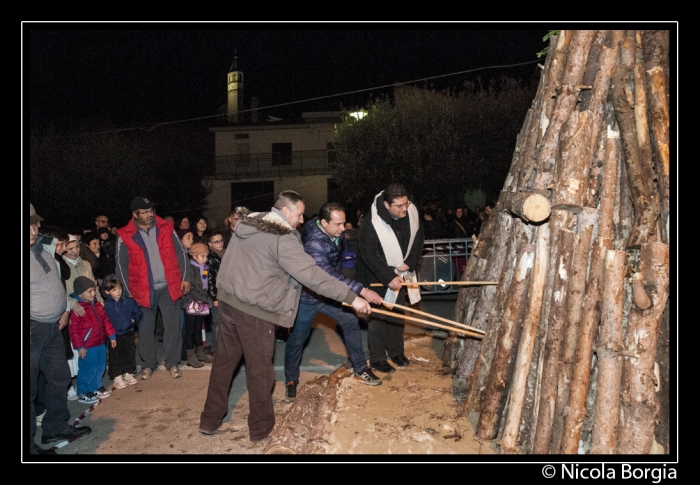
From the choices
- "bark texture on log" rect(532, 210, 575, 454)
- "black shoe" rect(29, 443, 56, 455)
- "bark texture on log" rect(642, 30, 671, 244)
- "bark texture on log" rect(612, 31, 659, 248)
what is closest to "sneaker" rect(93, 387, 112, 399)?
"black shoe" rect(29, 443, 56, 455)

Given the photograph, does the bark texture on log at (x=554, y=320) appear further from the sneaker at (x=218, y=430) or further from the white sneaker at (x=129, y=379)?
the white sneaker at (x=129, y=379)

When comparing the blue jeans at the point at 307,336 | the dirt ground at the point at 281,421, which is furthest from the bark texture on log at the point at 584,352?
the blue jeans at the point at 307,336

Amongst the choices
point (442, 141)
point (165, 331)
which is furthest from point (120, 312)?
point (442, 141)

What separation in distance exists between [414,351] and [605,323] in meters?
3.62

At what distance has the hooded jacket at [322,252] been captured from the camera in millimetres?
5711

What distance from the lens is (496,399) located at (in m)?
4.78

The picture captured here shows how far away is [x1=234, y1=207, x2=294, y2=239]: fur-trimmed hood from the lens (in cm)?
490

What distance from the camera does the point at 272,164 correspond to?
37.2 meters

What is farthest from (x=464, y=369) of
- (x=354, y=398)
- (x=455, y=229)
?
(x=455, y=229)

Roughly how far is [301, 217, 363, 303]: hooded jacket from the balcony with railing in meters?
30.7

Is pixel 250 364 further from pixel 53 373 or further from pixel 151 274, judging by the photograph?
pixel 151 274

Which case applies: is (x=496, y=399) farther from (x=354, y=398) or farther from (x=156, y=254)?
(x=156, y=254)

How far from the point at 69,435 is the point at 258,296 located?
6.94ft

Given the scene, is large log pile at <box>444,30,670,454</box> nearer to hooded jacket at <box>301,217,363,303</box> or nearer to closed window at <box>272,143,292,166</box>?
hooded jacket at <box>301,217,363,303</box>
